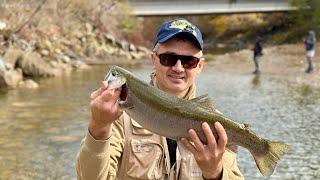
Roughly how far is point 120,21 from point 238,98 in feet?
121

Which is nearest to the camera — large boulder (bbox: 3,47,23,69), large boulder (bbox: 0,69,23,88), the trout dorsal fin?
the trout dorsal fin

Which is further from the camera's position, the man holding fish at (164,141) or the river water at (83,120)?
the river water at (83,120)

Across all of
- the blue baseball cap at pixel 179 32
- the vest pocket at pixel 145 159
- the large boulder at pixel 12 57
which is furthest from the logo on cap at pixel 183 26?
the large boulder at pixel 12 57

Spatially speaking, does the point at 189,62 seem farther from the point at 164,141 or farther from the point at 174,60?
the point at 164,141

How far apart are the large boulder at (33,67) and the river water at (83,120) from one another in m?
1.20

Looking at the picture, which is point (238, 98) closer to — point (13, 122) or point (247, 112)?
point (247, 112)

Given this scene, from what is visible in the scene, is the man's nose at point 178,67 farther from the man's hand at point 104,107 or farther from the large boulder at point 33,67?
the large boulder at point 33,67

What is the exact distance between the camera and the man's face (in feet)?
12.3

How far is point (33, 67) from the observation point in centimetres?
3070

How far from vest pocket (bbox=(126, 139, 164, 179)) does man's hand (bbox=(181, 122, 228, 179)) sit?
1.00 ft

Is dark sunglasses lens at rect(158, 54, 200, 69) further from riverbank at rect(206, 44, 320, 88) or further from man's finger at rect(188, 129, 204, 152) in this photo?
riverbank at rect(206, 44, 320, 88)

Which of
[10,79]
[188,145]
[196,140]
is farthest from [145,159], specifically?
[10,79]

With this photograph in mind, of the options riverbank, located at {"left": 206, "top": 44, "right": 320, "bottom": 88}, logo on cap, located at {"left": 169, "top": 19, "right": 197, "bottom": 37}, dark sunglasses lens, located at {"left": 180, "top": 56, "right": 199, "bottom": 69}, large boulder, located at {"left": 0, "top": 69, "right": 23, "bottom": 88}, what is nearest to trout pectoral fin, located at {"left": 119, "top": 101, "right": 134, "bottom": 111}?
dark sunglasses lens, located at {"left": 180, "top": 56, "right": 199, "bottom": 69}

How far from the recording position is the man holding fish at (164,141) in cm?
340
